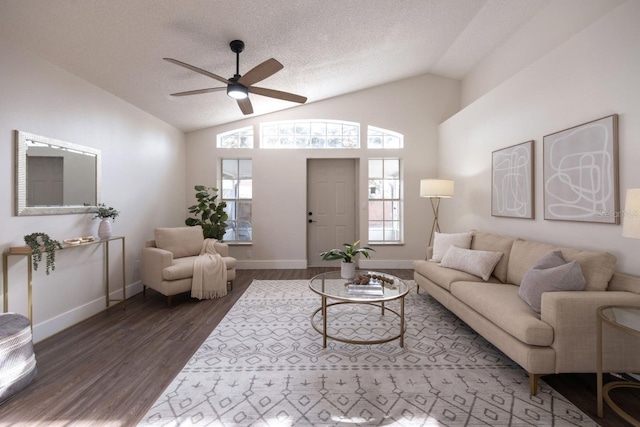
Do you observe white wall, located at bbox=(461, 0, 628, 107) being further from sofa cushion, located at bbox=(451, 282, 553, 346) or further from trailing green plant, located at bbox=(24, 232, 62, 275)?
trailing green plant, located at bbox=(24, 232, 62, 275)

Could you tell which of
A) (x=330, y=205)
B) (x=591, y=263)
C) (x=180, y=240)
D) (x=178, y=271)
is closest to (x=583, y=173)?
(x=591, y=263)

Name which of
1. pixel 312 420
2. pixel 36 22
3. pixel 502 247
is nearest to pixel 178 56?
pixel 36 22

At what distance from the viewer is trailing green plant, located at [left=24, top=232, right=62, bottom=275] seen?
2.35 m

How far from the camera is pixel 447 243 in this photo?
3.70 m

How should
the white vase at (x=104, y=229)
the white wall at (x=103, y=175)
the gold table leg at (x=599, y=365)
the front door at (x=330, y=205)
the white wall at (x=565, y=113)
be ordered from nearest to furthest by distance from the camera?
the gold table leg at (x=599, y=365)
the white wall at (x=565, y=113)
the white wall at (x=103, y=175)
the white vase at (x=104, y=229)
the front door at (x=330, y=205)

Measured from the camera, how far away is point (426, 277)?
3.54 metres

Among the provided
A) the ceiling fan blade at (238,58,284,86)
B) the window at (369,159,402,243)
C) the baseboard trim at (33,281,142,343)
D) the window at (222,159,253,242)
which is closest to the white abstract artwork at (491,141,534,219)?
the window at (369,159,402,243)

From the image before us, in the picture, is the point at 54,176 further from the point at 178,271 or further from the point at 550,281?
the point at 550,281

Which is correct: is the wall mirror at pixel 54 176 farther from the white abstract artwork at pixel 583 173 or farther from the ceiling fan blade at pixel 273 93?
the white abstract artwork at pixel 583 173

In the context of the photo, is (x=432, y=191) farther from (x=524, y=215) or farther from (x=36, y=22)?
(x=36, y=22)

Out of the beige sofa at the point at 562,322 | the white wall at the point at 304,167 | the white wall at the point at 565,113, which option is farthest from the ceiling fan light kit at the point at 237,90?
the white wall at the point at 565,113

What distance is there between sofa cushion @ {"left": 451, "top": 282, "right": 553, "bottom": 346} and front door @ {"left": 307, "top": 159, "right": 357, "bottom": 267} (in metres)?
3.01

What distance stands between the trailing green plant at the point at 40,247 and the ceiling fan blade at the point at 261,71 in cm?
222

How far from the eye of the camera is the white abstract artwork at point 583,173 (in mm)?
2241
